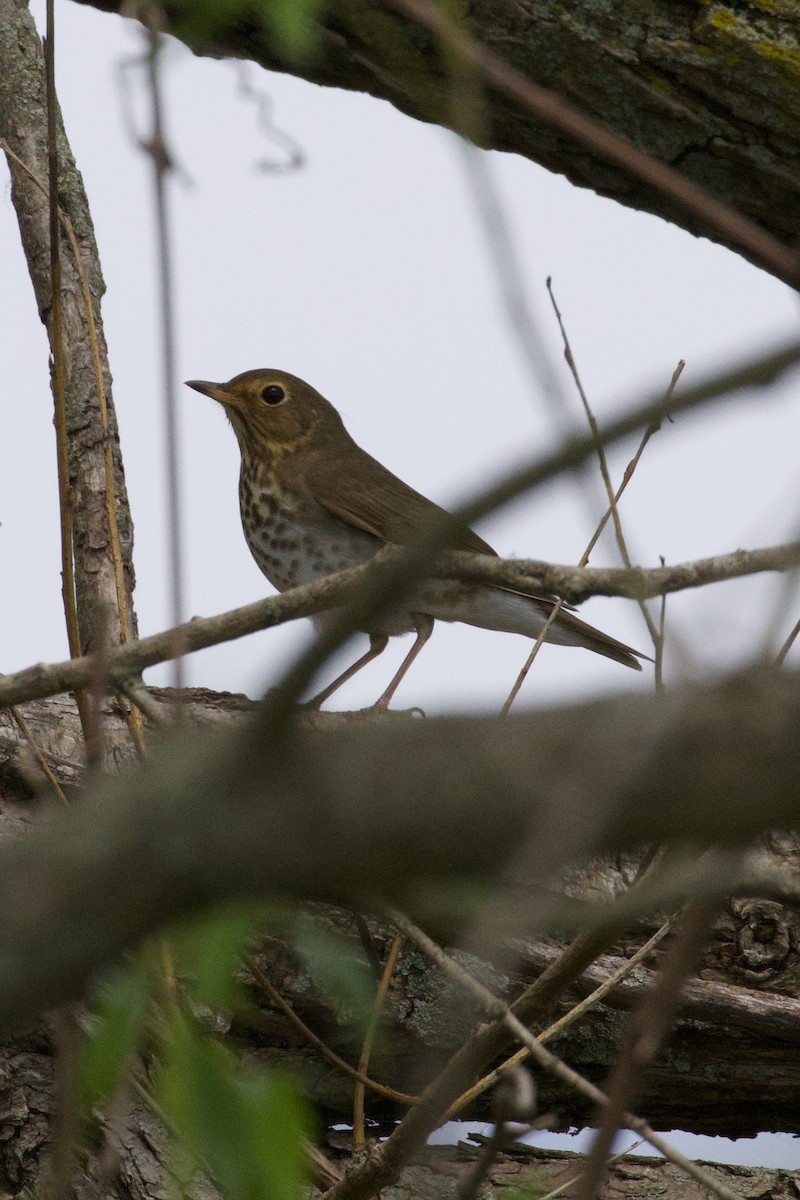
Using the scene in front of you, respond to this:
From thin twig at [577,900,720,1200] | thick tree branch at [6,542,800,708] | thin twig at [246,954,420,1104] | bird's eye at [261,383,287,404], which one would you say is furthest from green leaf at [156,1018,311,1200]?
bird's eye at [261,383,287,404]

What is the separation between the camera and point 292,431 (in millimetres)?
6164

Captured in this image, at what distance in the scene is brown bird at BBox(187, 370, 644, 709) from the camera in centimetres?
533

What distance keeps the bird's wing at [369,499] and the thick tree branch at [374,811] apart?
4.16 meters

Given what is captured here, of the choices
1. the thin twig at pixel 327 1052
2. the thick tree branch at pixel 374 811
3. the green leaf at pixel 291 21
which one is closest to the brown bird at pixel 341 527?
the thin twig at pixel 327 1052

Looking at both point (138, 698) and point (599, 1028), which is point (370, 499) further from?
point (138, 698)

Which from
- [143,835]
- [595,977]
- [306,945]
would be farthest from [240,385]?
[143,835]

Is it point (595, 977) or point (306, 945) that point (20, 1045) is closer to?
point (595, 977)

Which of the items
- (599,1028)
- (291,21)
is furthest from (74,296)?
(291,21)

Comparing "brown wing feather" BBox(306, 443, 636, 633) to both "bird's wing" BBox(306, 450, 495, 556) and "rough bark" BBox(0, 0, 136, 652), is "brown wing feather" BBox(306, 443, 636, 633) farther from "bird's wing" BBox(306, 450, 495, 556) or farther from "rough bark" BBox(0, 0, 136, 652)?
"rough bark" BBox(0, 0, 136, 652)

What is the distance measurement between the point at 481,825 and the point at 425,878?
2.8 inches

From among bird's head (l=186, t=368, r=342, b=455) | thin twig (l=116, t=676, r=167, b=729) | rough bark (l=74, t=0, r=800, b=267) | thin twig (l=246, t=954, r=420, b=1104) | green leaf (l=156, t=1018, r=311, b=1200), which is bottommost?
thin twig (l=246, t=954, r=420, b=1104)

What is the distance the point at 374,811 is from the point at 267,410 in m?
5.27

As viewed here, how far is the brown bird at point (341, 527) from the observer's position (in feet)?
17.5

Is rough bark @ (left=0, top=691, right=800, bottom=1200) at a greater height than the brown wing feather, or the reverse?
the brown wing feather
